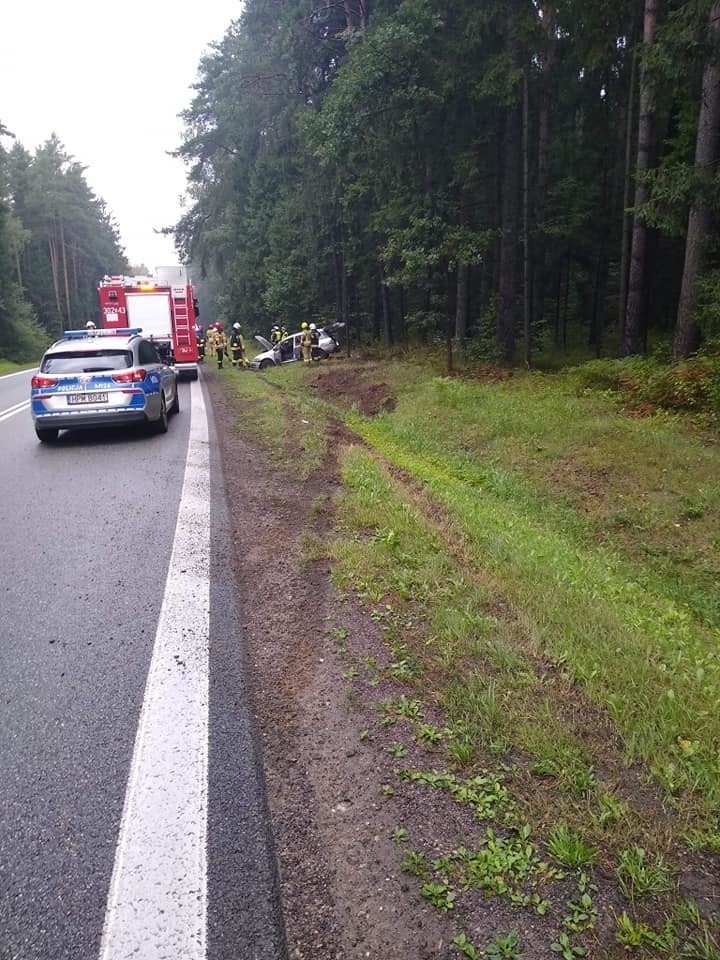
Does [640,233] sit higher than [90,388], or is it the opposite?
[640,233]

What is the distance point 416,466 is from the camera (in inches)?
388

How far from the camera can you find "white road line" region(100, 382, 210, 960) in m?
2.08

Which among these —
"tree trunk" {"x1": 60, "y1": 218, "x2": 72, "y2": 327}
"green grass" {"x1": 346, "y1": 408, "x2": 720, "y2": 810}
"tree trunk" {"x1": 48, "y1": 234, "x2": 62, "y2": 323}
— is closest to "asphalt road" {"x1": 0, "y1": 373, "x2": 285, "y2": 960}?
"green grass" {"x1": 346, "y1": 408, "x2": 720, "y2": 810}

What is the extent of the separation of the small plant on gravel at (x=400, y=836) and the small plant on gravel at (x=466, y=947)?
15.7 inches

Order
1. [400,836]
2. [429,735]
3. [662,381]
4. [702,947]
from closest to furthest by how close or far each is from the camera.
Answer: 1. [702,947]
2. [400,836]
3. [429,735]
4. [662,381]

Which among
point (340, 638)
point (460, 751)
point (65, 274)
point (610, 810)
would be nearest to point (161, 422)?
point (340, 638)

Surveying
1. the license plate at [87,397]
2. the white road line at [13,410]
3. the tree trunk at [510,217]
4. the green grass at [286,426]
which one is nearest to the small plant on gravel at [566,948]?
the green grass at [286,426]

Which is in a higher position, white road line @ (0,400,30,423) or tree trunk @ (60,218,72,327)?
tree trunk @ (60,218,72,327)

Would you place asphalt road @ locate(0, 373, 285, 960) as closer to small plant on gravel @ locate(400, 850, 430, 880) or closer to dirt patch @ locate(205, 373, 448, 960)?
dirt patch @ locate(205, 373, 448, 960)

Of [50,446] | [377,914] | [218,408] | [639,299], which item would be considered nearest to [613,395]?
[639,299]

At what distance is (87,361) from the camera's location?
1054 cm

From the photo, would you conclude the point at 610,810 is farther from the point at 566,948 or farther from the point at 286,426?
the point at 286,426

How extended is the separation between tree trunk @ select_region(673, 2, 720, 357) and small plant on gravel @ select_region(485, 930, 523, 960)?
38.8 feet

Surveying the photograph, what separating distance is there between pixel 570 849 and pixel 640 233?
48.1ft
